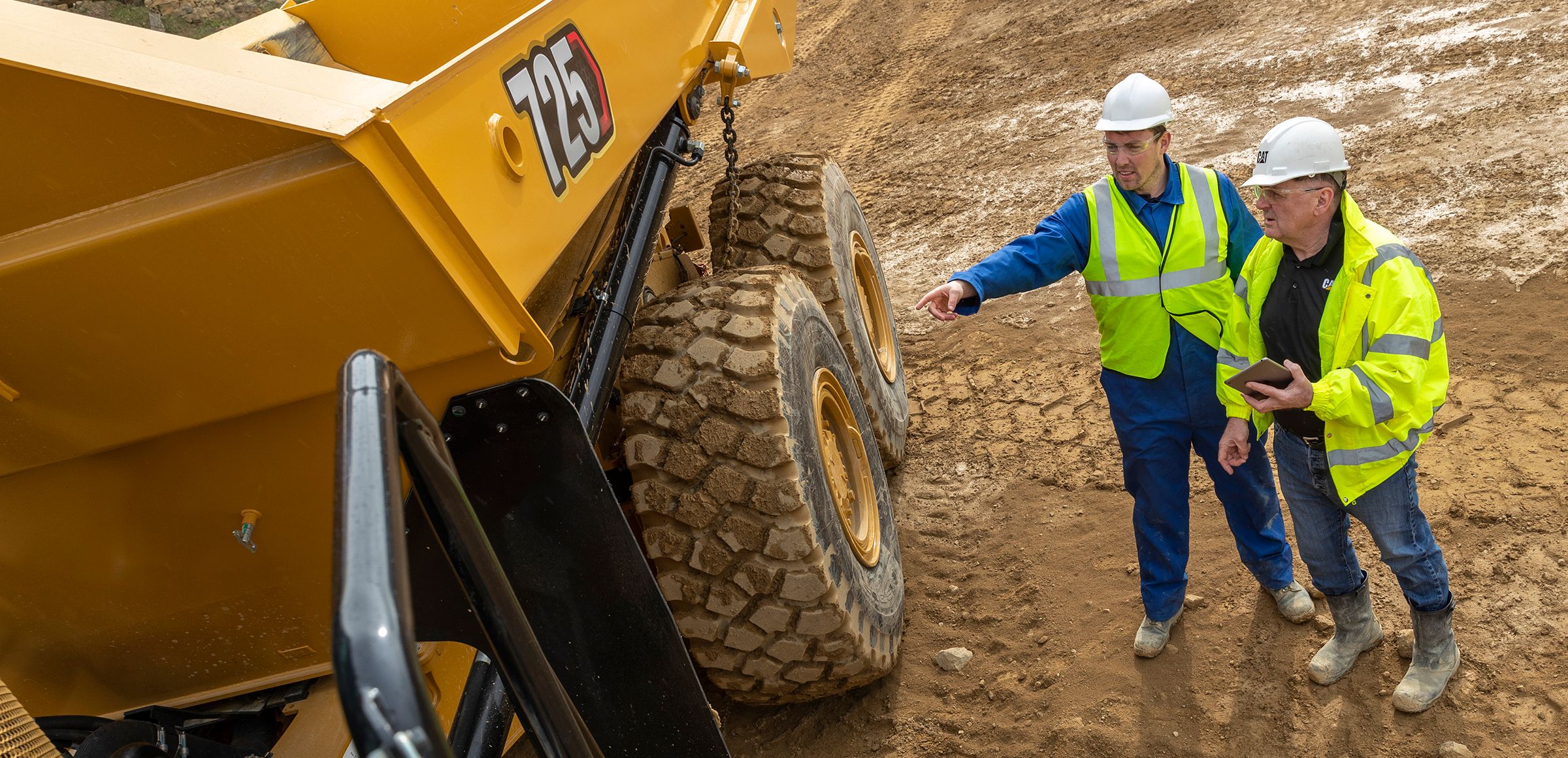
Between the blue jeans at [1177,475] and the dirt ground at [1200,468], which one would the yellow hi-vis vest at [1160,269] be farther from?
the dirt ground at [1200,468]

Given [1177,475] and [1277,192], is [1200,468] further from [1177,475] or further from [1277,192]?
[1277,192]

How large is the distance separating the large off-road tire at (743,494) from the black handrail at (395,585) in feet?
4.81

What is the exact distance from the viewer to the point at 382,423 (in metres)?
1.07

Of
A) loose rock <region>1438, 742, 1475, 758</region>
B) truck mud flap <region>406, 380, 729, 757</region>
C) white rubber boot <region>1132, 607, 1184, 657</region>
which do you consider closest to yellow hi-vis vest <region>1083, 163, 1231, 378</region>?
white rubber boot <region>1132, 607, 1184, 657</region>

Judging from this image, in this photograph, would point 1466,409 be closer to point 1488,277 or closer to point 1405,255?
point 1488,277

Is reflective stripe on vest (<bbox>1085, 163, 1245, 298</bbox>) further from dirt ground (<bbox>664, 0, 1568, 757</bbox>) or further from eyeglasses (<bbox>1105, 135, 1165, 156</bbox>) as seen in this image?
dirt ground (<bbox>664, 0, 1568, 757</bbox>)

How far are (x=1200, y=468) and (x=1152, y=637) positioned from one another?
3.55ft

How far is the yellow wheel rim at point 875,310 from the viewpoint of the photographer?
5.10 meters

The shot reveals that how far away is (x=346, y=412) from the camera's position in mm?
1080

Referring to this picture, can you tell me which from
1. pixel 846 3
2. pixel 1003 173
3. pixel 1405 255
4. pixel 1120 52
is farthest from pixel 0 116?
pixel 846 3

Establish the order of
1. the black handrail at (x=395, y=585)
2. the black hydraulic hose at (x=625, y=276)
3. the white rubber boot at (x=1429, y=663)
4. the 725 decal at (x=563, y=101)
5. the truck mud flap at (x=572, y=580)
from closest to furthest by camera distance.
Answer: the black handrail at (x=395, y=585)
the truck mud flap at (x=572, y=580)
the 725 decal at (x=563, y=101)
the black hydraulic hose at (x=625, y=276)
the white rubber boot at (x=1429, y=663)

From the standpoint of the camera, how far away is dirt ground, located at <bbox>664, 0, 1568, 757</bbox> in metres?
3.30

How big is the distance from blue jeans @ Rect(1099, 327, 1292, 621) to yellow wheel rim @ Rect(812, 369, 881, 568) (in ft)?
2.67

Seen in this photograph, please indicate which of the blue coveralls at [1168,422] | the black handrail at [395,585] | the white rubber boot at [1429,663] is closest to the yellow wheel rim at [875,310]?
the blue coveralls at [1168,422]
